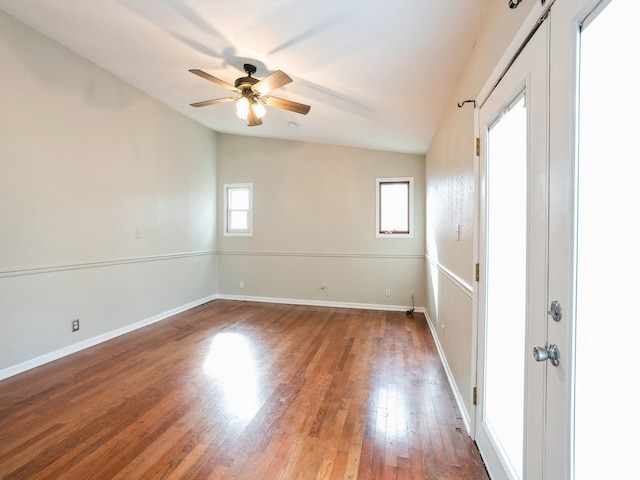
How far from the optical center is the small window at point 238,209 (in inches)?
216

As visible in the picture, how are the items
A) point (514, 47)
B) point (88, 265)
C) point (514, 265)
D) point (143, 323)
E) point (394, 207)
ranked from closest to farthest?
Result: point (514, 47), point (514, 265), point (88, 265), point (143, 323), point (394, 207)

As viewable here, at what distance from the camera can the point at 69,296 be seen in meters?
3.10

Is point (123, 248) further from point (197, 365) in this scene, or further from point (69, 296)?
point (197, 365)

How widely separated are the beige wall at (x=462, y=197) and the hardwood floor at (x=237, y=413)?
1.34 feet

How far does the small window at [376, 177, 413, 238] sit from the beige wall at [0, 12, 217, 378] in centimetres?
324

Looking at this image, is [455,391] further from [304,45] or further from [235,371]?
[304,45]

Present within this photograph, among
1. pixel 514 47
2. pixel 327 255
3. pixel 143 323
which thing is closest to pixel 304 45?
pixel 514 47

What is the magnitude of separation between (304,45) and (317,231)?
3266 mm

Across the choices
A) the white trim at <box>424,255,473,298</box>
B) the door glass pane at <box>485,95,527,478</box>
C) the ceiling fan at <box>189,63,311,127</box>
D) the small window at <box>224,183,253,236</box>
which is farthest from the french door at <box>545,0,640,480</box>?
the small window at <box>224,183,253,236</box>

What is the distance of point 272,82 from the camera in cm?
247

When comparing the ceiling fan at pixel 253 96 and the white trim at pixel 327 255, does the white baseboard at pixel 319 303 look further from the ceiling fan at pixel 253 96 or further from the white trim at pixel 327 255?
the ceiling fan at pixel 253 96

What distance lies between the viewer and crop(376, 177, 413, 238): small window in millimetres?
4801

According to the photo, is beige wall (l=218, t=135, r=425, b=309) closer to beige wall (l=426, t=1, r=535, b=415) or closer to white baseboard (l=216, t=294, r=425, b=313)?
white baseboard (l=216, t=294, r=425, b=313)

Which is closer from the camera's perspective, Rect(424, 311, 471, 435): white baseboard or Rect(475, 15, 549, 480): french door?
Rect(475, 15, 549, 480): french door
